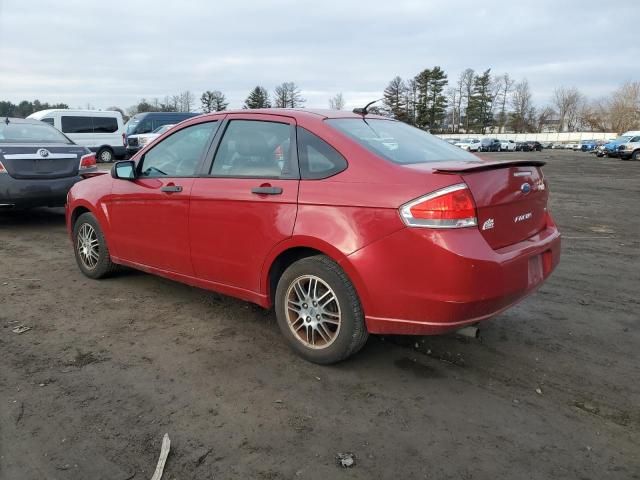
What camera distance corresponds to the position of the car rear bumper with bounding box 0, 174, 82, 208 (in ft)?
23.8

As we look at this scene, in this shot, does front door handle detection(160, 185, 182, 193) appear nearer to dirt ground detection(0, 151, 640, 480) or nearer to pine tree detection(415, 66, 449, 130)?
dirt ground detection(0, 151, 640, 480)

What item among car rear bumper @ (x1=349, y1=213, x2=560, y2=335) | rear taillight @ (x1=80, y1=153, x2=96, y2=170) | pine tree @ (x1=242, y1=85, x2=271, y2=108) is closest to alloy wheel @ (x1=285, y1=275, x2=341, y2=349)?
car rear bumper @ (x1=349, y1=213, x2=560, y2=335)

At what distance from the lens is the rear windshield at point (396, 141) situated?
3406mm

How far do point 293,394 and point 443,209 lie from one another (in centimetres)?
136

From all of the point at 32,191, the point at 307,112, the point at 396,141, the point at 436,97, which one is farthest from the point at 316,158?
the point at 436,97

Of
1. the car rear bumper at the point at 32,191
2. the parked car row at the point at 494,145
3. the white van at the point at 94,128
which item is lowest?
the car rear bumper at the point at 32,191

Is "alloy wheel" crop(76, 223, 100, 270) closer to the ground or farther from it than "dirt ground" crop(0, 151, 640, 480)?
farther from it

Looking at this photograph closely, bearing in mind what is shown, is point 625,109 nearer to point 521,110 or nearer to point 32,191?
point 521,110

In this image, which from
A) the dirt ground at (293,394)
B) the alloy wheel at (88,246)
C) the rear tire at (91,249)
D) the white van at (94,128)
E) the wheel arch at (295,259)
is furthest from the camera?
the white van at (94,128)

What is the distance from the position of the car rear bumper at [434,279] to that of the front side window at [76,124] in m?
20.1

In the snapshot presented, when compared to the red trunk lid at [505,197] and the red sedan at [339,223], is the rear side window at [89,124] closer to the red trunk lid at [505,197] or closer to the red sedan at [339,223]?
the red sedan at [339,223]

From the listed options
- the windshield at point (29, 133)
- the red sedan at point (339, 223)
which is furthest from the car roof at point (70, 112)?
the red sedan at point (339, 223)

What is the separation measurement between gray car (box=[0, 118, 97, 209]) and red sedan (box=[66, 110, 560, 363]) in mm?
3701

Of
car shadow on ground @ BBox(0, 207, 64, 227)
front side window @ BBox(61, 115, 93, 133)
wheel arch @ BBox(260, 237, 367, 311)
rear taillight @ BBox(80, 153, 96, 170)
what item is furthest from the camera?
front side window @ BBox(61, 115, 93, 133)
